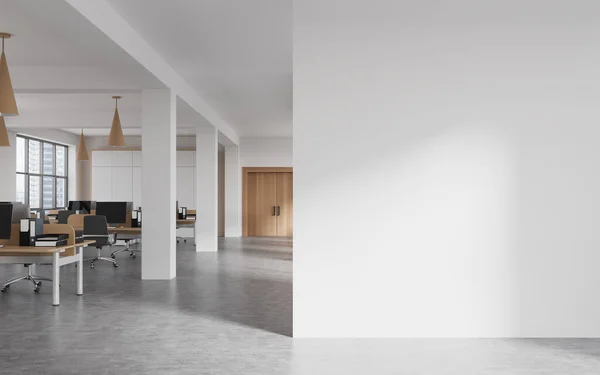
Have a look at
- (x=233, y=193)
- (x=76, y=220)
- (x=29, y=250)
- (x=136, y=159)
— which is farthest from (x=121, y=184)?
(x=29, y=250)

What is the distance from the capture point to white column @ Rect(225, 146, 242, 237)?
16344 mm

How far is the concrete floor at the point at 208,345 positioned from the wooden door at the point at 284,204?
34.1 ft

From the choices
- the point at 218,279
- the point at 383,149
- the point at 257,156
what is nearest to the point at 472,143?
the point at 383,149

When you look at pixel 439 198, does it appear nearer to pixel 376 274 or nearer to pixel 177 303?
pixel 376 274

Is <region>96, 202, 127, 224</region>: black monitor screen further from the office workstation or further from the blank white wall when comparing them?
the blank white wall

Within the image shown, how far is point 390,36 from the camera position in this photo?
15.3ft

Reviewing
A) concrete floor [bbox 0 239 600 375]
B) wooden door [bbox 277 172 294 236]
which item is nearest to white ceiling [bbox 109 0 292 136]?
concrete floor [bbox 0 239 600 375]

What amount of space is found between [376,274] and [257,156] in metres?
12.6

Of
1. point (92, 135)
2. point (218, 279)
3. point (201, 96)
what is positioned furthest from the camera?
Answer: point (92, 135)

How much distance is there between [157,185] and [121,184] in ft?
30.6

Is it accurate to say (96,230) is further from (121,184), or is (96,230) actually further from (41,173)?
(121,184)

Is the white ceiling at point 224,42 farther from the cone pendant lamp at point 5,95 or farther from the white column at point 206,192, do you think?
the white column at point 206,192

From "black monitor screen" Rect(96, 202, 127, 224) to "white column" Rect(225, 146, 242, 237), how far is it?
6.01m

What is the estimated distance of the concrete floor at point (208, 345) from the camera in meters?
3.79
